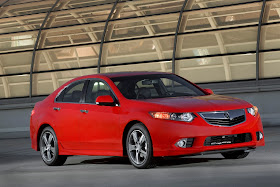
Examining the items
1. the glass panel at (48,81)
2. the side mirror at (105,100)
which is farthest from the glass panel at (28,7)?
the side mirror at (105,100)

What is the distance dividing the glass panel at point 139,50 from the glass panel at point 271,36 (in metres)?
3.05

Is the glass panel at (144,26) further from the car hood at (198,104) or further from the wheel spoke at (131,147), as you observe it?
the wheel spoke at (131,147)

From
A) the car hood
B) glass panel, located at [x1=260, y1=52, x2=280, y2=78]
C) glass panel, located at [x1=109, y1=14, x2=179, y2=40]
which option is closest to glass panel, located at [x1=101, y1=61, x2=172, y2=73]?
glass panel, located at [x1=109, y1=14, x2=179, y2=40]

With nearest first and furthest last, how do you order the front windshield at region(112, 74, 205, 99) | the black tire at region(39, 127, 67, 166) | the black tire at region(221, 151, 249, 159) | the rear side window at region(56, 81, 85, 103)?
the front windshield at region(112, 74, 205, 99) → the black tire at region(221, 151, 249, 159) → the rear side window at region(56, 81, 85, 103) → the black tire at region(39, 127, 67, 166)

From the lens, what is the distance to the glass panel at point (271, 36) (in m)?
23.3

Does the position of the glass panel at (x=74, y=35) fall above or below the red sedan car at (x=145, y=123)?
above

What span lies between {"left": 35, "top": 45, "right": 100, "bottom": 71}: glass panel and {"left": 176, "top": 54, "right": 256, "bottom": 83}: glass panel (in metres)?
3.32

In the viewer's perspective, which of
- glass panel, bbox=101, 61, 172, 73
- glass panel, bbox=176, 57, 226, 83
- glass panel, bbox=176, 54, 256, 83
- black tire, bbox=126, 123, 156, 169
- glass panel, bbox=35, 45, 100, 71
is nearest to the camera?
black tire, bbox=126, 123, 156, 169

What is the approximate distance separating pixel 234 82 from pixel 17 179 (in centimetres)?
1309

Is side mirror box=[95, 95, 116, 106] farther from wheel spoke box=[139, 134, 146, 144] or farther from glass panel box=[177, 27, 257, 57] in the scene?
glass panel box=[177, 27, 257, 57]

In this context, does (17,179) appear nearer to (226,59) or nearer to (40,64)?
(226,59)

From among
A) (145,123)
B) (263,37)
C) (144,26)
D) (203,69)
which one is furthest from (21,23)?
(145,123)

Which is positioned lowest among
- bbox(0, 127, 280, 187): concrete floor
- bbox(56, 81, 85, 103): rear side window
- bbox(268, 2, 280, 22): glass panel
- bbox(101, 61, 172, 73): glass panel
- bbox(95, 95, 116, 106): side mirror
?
bbox(0, 127, 280, 187): concrete floor

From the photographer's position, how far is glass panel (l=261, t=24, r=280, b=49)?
2333 centimetres
